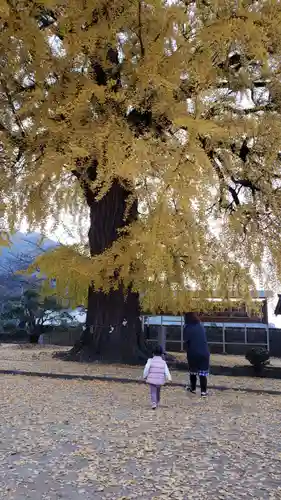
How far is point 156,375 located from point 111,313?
477 centimetres

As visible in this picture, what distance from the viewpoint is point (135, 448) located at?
397 centimetres

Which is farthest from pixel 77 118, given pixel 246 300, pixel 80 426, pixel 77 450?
pixel 246 300

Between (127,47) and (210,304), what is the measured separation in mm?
7301

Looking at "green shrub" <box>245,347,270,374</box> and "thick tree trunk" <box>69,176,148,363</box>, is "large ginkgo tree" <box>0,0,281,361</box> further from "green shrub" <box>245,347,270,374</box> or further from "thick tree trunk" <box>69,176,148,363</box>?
"green shrub" <box>245,347,270,374</box>

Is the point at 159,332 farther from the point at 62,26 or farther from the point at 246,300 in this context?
the point at 62,26

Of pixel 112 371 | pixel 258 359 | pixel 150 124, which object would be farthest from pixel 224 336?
pixel 150 124

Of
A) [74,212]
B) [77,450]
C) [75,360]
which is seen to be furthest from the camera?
[74,212]

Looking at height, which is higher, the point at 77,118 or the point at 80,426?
the point at 77,118

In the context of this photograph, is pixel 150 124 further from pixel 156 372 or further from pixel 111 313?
pixel 156 372

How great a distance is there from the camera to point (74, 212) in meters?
13.3

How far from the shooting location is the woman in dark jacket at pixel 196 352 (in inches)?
283

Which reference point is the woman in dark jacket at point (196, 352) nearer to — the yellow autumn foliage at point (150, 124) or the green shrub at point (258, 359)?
the yellow autumn foliage at point (150, 124)

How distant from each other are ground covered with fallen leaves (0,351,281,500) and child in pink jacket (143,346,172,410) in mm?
163

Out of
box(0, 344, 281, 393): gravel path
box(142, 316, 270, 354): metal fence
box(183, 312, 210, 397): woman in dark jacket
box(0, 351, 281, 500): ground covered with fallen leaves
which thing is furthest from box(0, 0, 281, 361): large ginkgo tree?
box(142, 316, 270, 354): metal fence
